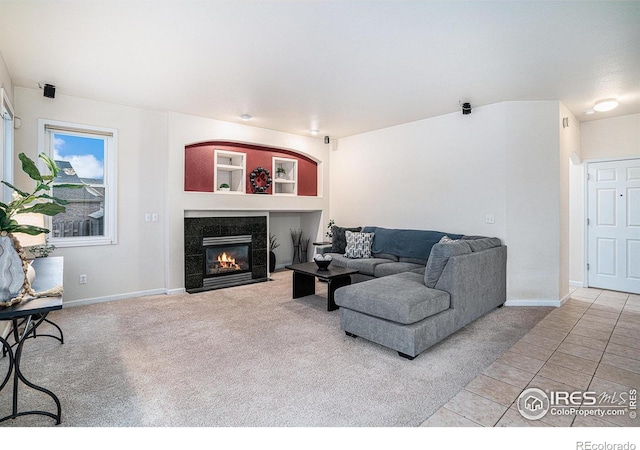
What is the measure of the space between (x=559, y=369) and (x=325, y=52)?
3273 millimetres

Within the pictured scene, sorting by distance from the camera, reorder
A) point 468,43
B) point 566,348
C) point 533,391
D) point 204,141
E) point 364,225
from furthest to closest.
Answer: point 364,225, point 204,141, point 566,348, point 468,43, point 533,391

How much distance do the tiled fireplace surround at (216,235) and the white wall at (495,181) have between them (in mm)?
2389

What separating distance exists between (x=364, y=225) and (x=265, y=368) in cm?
400

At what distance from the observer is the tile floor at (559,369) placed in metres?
1.97

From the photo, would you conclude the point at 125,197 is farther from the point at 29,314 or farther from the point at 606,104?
the point at 606,104

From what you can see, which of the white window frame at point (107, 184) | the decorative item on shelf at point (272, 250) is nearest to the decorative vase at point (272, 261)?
the decorative item on shelf at point (272, 250)

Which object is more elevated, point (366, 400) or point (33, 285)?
point (33, 285)

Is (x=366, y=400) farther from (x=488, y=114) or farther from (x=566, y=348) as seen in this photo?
(x=488, y=114)

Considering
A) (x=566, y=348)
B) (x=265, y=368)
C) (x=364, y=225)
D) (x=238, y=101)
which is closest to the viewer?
(x=265, y=368)

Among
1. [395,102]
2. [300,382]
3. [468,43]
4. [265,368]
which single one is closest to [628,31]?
[468,43]

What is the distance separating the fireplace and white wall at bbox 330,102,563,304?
8.77 ft

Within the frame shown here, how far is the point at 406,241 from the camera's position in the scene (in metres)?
5.08

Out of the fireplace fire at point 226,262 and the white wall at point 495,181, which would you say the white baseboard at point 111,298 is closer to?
the fireplace fire at point 226,262

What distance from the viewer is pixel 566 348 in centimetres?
300
